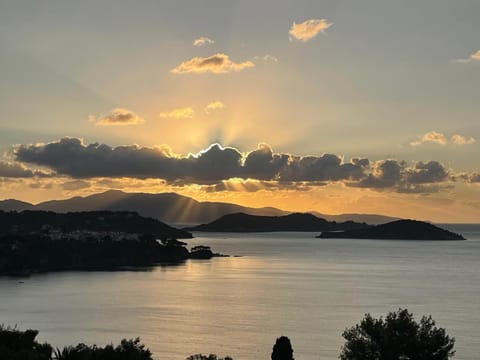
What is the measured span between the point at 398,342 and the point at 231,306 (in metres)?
77.7

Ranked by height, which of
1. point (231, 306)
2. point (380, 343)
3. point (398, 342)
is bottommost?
point (231, 306)

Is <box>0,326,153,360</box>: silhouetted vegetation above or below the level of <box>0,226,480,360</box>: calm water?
above

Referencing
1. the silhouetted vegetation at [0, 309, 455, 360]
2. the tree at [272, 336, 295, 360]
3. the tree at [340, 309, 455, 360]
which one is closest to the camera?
the tree at [272, 336, 295, 360]

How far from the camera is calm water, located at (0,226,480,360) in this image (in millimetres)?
86625

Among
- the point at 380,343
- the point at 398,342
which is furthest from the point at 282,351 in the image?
the point at 398,342

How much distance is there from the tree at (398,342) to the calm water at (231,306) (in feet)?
104

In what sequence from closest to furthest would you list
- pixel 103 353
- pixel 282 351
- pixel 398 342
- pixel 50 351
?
1. pixel 103 353
2. pixel 282 351
3. pixel 50 351
4. pixel 398 342

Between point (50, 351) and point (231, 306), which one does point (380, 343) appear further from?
point (231, 306)

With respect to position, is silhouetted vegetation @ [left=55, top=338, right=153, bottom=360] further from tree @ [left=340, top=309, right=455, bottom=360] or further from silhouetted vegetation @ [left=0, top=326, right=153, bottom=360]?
tree @ [left=340, top=309, right=455, bottom=360]

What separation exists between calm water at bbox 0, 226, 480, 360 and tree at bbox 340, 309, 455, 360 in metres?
31.7

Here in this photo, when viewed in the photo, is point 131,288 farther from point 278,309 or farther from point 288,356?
point 288,356

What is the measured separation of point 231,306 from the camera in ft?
396

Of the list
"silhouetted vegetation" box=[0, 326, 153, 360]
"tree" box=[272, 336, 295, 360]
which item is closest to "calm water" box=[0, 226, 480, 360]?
"silhouetted vegetation" box=[0, 326, 153, 360]

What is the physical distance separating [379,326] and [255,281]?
403ft
